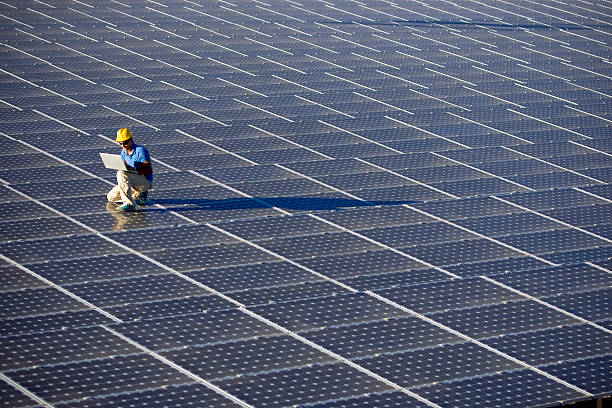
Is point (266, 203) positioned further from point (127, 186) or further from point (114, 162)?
point (114, 162)

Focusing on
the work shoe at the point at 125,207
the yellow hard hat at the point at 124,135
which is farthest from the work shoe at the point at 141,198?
the yellow hard hat at the point at 124,135

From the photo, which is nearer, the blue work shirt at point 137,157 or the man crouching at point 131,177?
the man crouching at point 131,177

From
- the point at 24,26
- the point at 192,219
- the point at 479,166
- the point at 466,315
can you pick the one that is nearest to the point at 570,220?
the point at 479,166

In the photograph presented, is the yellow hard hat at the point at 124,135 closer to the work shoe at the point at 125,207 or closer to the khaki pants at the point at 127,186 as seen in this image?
the khaki pants at the point at 127,186

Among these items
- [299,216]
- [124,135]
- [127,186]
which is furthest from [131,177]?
[299,216]

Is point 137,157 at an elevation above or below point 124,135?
below

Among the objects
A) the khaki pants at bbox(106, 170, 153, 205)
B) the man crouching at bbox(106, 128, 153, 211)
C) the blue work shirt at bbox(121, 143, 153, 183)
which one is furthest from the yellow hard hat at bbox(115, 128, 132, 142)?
the khaki pants at bbox(106, 170, 153, 205)
